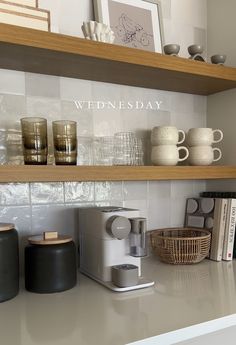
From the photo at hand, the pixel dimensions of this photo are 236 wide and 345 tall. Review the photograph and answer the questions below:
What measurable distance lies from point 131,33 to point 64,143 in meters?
0.61

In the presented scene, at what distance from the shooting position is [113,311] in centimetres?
92

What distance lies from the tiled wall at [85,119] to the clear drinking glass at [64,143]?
18cm

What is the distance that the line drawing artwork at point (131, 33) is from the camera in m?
1.41

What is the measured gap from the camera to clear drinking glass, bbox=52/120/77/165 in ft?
3.72

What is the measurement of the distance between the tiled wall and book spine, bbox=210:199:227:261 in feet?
0.77

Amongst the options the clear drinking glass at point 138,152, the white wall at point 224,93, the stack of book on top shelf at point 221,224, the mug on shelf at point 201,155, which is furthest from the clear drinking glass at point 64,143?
the white wall at point 224,93

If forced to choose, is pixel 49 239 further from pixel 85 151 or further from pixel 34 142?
pixel 85 151

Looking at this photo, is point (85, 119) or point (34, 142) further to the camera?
point (85, 119)

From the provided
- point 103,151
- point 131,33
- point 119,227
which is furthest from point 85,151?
point 131,33

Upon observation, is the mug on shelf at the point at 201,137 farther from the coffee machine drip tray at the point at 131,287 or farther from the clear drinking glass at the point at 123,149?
the coffee machine drip tray at the point at 131,287

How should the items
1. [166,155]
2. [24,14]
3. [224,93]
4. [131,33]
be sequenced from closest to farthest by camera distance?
1. [24,14]
2. [166,155]
3. [131,33]
4. [224,93]

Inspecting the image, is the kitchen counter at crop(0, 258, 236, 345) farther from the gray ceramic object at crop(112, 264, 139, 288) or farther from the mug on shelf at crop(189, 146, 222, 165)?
the mug on shelf at crop(189, 146, 222, 165)

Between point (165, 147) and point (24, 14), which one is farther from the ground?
point (24, 14)

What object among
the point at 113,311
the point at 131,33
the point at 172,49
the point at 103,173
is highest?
the point at 131,33
